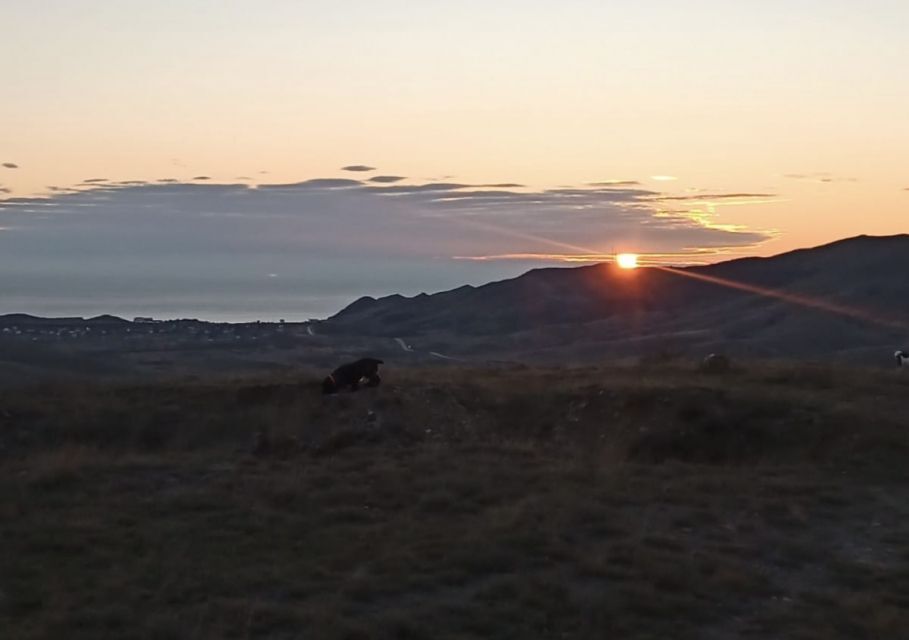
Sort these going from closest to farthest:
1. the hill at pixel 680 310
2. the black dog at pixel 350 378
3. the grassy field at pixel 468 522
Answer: the grassy field at pixel 468 522 < the black dog at pixel 350 378 < the hill at pixel 680 310

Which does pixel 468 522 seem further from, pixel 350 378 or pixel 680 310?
pixel 680 310

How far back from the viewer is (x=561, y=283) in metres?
113

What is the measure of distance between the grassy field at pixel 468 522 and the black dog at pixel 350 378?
1.32 metres

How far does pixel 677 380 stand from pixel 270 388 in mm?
7640

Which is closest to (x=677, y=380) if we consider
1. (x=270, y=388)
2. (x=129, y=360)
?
(x=270, y=388)

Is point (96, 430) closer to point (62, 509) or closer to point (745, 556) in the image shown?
point (62, 509)

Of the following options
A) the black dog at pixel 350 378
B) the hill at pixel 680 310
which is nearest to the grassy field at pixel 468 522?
the black dog at pixel 350 378

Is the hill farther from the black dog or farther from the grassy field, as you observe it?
the grassy field

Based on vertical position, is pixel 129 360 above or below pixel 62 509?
below

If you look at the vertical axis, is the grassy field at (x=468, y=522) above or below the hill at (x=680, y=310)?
above

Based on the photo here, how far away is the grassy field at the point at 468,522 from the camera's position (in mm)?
7113

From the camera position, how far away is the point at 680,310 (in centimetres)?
9312

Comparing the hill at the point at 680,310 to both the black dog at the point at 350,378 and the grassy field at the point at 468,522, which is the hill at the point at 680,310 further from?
the grassy field at the point at 468,522

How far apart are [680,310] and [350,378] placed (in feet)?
252
